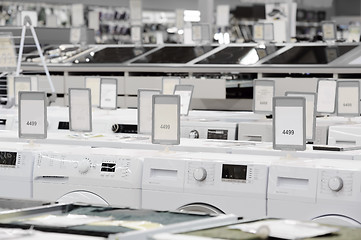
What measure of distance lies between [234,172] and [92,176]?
2.97 ft

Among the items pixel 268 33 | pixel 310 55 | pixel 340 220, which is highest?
pixel 268 33

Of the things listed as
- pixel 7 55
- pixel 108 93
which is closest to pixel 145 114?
pixel 108 93

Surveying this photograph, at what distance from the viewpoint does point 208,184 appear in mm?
4703

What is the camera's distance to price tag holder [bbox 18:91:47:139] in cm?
595

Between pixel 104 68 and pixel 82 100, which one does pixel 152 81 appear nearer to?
pixel 104 68

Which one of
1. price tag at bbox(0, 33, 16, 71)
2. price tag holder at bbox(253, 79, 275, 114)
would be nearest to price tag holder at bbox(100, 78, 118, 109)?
price tag at bbox(0, 33, 16, 71)

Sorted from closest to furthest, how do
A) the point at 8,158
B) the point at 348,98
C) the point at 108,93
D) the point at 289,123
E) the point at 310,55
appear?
1. the point at 289,123
2. the point at 8,158
3. the point at 348,98
4. the point at 108,93
5. the point at 310,55

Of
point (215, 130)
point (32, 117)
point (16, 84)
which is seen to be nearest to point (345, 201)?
point (32, 117)

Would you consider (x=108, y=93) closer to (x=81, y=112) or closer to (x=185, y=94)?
(x=185, y=94)

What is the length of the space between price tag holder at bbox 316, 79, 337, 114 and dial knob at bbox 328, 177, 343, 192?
369cm

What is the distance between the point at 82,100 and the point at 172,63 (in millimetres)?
5248

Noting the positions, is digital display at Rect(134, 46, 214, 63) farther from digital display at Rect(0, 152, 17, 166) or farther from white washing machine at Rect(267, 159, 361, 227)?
white washing machine at Rect(267, 159, 361, 227)

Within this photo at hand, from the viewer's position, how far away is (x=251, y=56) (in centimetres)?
1147

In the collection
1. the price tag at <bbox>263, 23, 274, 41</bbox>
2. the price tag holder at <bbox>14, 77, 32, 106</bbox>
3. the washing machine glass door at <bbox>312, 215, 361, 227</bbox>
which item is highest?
the price tag at <bbox>263, 23, 274, 41</bbox>
